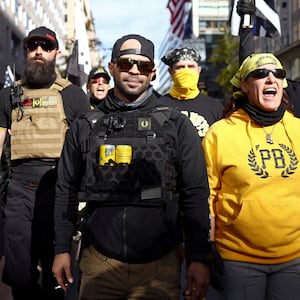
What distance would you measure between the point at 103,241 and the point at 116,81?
93cm

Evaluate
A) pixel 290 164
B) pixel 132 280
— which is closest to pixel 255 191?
pixel 290 164

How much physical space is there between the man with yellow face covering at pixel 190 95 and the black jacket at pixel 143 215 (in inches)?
62.0

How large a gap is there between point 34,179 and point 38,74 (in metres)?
0.82

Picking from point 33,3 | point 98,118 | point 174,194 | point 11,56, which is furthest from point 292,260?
point 33,3

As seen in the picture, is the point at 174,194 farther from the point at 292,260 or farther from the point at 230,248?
the point at 292,260

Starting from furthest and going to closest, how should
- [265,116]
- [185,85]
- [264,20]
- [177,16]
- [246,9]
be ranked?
→ [177,16]
[264,20]
[185,85]
[246,9]
[265,116]

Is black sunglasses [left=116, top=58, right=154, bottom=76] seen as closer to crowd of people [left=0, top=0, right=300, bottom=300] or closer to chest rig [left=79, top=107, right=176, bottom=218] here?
crowd of people [left=0, top=0, right=300, bottom=300]

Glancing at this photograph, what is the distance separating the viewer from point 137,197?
9.62 ft

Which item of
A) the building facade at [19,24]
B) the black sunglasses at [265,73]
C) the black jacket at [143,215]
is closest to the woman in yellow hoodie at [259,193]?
the black sunglasses at [265,73]

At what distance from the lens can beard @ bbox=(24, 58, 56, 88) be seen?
4160 millimetres

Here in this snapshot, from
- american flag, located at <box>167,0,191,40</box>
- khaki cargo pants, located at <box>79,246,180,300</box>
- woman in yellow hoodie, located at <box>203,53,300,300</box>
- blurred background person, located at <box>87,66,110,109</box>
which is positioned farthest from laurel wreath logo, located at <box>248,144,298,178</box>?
american flag, located at <box>167,0,191,40</box>

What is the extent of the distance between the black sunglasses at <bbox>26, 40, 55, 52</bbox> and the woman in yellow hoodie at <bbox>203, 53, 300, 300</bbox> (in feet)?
5.56

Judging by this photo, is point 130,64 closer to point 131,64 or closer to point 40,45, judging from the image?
point 131,64

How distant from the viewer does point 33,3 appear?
49.3 m
